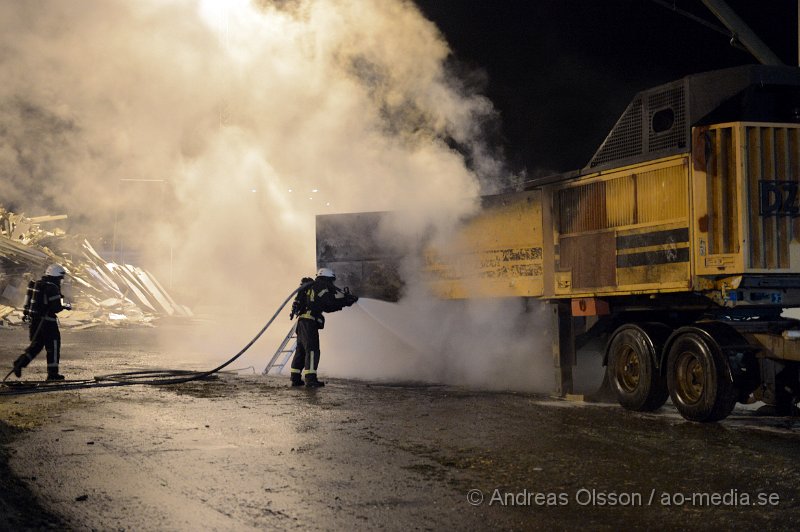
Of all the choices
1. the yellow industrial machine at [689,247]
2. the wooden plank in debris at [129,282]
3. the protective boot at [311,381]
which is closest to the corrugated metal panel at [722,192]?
the yellow industrial machine at [689,247]

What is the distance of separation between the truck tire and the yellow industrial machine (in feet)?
0.05

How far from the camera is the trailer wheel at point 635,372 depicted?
914cm

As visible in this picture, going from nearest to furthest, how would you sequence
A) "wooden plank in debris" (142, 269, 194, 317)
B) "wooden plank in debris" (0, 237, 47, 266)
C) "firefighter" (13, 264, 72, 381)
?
"firefighter" (13, 264, 72, 381), "wooden plank in debris" (0, 237, 47, 266), "wooden plank in debris" (142, 269, 194, 317)

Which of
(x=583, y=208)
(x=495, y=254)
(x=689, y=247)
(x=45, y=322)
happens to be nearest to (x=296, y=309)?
(x=495, y=254)

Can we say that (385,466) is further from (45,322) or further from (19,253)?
(19,253)

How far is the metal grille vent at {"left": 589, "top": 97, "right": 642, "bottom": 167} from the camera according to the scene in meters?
9.49

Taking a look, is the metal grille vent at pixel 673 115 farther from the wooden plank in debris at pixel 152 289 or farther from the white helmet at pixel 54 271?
the wooden plank in debris at pixel 152 289

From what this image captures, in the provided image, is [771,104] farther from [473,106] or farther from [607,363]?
[473,106]

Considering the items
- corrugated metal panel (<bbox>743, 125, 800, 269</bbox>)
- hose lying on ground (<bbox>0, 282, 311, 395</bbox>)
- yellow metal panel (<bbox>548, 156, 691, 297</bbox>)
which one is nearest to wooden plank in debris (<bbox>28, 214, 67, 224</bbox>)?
hose lying on ground (<bbox>0, 282, 311, 395</bbox>)

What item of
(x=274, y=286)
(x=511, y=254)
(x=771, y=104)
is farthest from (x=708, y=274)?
(x=274, y=286)

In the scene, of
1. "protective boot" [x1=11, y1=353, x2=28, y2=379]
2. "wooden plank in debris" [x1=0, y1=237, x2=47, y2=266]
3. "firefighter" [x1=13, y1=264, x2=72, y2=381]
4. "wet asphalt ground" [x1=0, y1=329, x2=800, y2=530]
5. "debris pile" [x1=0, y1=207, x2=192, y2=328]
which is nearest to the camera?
"wet asphalt ground" [x1=0, y1=329, x2=800, y2=530]

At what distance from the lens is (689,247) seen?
858cm

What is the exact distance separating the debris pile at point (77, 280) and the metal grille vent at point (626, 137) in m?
23.5

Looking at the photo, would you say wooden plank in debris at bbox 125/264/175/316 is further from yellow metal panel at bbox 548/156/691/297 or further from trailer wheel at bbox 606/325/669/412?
trailer wheel at bbox 606/325/669/412
